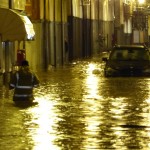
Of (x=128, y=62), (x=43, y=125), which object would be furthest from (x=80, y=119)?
(x=128, y=62)

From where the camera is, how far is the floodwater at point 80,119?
43.3ft

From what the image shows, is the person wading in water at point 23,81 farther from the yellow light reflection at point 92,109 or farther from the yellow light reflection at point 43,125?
the yellow light reflection at point 92,109

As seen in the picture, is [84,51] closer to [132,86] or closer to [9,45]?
[9,45]

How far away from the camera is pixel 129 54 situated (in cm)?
3062

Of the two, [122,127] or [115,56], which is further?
[115,56]

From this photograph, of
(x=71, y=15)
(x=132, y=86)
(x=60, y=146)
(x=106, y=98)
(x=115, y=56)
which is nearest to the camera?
(x=60, y=146)

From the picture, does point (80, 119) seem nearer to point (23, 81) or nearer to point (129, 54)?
point (23, 81)

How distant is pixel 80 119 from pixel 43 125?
1.33m

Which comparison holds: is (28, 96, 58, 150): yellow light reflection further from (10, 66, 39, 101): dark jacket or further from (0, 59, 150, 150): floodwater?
(10, 66, 39, 101): dark jacket

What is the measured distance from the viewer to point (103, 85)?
26938 mm

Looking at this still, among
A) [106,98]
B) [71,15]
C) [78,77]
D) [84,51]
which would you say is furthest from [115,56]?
[84,51]

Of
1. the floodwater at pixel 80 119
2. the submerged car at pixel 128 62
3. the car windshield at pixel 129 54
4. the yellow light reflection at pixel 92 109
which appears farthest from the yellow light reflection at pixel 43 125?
the car windshield at pixel 129 54

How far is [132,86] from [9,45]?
742 cm

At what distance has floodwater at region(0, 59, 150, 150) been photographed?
1319 centimetres
